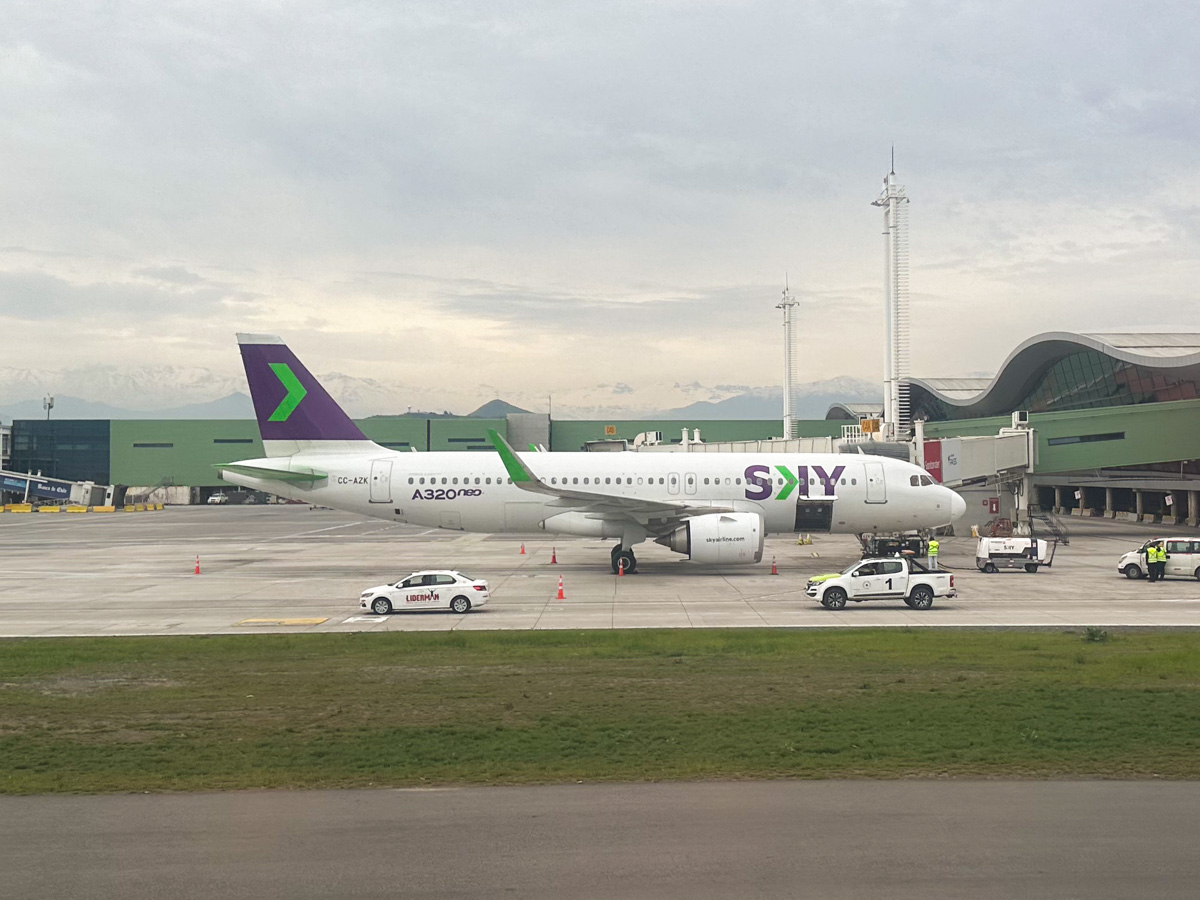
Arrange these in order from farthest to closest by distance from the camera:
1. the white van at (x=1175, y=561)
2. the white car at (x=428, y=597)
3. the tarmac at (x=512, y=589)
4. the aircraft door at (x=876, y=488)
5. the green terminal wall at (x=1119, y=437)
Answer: the green terminal wall at (x=1119, y=437), the aircraft door at (x=876, y=488), the white van at (x=1175, y=561), the white car at (x=428, y=597), the tarmac at (x=512, y=589)

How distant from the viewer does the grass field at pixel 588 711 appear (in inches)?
516

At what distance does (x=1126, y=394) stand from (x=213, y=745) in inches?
3211

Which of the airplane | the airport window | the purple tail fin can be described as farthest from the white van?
the purple tail fin

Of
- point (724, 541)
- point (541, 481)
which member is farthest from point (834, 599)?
point (541, 481)

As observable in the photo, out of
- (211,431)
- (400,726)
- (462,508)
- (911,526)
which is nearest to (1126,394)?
(911,526)

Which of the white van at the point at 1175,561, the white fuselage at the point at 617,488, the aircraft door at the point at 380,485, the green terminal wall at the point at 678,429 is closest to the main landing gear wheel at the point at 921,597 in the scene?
the white fuselage at the point at 617,488

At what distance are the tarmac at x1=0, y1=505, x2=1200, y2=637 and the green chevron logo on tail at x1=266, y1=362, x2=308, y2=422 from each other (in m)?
6.39

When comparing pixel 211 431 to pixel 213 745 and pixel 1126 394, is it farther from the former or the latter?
pixel 213 745

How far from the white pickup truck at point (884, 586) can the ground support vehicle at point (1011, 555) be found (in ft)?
33.9

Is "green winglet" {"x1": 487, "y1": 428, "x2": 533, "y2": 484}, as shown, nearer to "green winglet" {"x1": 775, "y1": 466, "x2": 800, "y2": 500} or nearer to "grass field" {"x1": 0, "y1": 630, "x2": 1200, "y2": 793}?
"green winglet" {"x1": 775, "y1": 466, "x2": 800, "y2": 500}

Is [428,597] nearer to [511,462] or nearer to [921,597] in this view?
[511,462]

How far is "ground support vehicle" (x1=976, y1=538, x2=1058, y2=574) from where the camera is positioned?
129 feet

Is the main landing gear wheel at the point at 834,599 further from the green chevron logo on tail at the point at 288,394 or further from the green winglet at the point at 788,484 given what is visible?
the green chevron logo on tail at the point at 288,394

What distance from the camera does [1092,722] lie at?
49.2 ft
